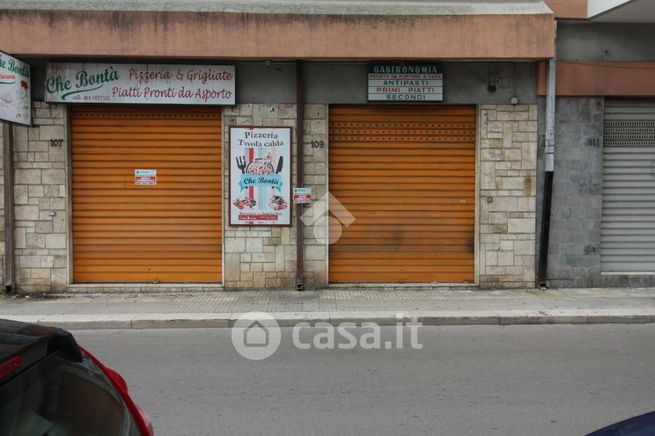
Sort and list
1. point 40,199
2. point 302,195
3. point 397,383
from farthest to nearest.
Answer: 1. point 302,195
2. point 40,199
3. point 397,383

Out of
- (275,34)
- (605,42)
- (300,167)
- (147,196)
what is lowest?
(147,196)

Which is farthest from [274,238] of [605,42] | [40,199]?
[605,42]

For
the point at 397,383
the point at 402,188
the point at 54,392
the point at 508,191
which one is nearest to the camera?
the point at 54,392

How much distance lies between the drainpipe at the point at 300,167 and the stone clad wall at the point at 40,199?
425 cm

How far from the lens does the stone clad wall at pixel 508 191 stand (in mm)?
10648

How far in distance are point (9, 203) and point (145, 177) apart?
2.42m

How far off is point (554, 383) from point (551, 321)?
9.96ft

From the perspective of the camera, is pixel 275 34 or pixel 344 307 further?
pixel 275 34

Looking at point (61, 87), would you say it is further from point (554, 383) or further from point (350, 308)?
point (554, 383)

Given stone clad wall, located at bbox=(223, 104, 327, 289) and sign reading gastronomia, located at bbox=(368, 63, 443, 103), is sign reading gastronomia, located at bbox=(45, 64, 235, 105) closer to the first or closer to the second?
stone clad wall, located at bbox=(223, 104, 327, 289)

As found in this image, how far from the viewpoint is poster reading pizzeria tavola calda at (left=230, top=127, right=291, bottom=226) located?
34.6ft

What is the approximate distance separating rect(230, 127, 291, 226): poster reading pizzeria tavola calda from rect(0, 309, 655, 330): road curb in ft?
7.94

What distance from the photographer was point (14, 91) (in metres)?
9.66

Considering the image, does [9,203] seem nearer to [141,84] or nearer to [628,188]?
[141,84]
